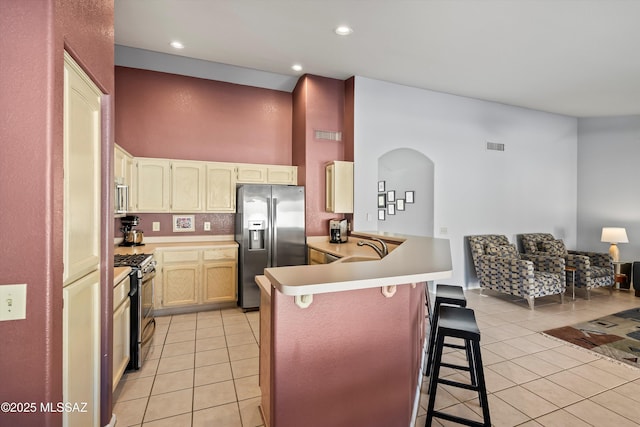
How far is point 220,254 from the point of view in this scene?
4363 mm

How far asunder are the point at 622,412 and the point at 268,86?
5.39 m

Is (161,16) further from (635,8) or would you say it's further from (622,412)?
(622,412)

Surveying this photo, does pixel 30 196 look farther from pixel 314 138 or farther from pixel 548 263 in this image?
pixel 548 263

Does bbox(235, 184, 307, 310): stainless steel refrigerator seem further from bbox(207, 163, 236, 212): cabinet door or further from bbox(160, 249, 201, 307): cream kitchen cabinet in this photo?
bbox(160, 249, 201, 307): cream kitchen cabinet

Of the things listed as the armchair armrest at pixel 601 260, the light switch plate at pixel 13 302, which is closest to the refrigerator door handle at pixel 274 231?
the light switch plate at pixel 13 302

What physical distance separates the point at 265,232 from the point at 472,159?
152 inches

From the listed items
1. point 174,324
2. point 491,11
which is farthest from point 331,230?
point 491,11

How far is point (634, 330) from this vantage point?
3770 mm

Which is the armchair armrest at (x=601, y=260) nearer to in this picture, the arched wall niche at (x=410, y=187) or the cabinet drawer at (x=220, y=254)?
the arched wall niche at (x=410, y=187)

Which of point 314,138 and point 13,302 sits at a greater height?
point 314,138

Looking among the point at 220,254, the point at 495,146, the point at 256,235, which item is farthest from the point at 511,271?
the point at 220,254

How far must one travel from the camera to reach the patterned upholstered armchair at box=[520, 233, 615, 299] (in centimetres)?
510

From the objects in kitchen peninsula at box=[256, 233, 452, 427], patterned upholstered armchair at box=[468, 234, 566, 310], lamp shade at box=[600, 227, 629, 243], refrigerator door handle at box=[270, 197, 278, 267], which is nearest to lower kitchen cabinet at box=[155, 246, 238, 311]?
refrigerator door handle at box=[270, 197, 278, 267]

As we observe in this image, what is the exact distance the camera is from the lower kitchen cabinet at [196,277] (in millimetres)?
4078
